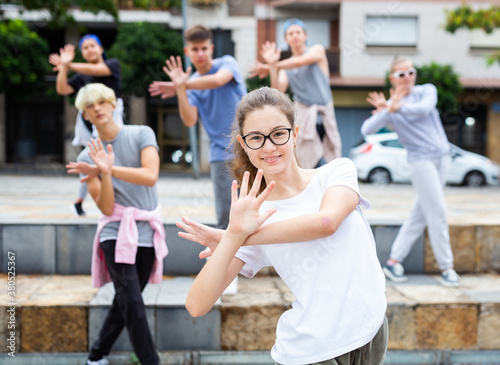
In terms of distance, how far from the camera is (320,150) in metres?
4.27

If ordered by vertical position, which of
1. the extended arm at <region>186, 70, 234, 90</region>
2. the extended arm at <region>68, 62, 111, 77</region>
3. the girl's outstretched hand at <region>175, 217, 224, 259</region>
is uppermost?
the extended arm at <region>68, 62, 111, 77</region>

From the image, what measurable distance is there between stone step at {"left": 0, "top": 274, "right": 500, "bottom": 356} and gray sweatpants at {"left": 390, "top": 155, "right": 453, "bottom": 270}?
46 centimetres

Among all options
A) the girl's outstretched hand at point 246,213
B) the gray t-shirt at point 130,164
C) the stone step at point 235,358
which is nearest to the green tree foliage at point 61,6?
the gray t-shirt at point 130,164

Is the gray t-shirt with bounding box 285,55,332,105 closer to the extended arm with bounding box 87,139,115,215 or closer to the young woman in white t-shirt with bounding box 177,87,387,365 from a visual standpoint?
the extended arm with bounding box 87,139,115,215

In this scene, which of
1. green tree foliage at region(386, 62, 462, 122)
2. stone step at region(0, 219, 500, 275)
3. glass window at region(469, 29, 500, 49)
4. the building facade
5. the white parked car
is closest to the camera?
stone step at region(0, 219, 500, 275)

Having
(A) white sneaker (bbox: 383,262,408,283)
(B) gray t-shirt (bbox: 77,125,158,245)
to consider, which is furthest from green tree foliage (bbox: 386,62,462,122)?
(B) gray t-shirt (bbox: 77,125,158,245)

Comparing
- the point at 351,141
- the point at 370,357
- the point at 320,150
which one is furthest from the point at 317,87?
the point at 351,141

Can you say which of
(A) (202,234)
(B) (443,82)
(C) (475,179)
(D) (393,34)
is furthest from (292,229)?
(D) (393,34)

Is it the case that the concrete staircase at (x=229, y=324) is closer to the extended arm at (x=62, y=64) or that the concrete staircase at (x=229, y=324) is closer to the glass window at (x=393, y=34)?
the extended arm at (x=62, y=64)

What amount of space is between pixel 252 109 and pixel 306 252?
18.8 inches

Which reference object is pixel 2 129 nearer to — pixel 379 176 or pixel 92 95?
pixel 379 176

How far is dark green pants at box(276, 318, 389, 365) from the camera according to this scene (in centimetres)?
155

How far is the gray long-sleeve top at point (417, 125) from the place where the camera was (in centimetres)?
395

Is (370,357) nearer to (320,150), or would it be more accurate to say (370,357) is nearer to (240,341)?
(240,341)
